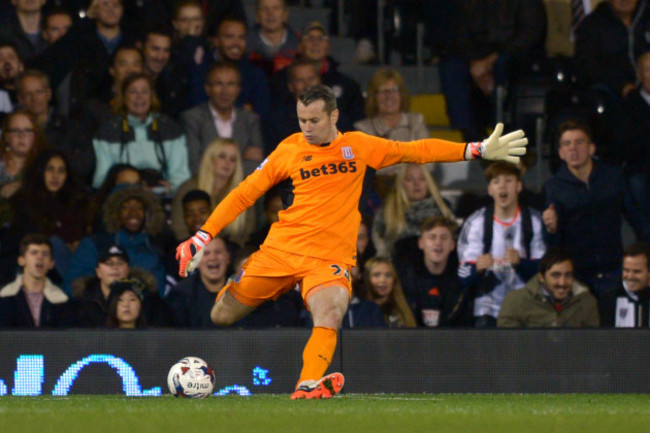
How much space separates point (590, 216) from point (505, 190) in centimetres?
89

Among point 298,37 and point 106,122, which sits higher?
point 298,37

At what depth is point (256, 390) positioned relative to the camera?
923 cm

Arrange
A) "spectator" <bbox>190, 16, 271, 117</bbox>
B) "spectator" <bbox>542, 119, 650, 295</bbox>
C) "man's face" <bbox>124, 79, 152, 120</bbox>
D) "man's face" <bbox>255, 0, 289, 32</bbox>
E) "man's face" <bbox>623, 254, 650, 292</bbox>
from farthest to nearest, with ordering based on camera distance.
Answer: "man's face" <bbox>255, 0, 289, 32</bbox> → "spectator" <bbox>190, 16, 271, 117</bbox> → "man's face" <bbox>124, 79, 152, 120</bbox> → "spectator" <bbox>542, 119, 650, 295</bbox> → "man's face" <bbox>623, 254, 650, 292</bbox>

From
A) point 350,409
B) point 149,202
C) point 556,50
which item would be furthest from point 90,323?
point 556,50

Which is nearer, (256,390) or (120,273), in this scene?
(256,390)

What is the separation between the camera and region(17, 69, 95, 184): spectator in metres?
11.5

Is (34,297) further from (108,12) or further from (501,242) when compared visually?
(501,242)

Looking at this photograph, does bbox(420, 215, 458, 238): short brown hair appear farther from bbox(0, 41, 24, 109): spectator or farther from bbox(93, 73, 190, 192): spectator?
bbox(0, 41, 24, 109): spectator

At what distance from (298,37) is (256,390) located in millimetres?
5061

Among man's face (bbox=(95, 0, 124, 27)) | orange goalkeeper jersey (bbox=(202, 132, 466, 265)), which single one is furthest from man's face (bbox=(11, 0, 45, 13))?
orange goalkeeper jersey (bbox=(202, 132, 466, 265))

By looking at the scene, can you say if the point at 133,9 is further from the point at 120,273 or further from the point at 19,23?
the point at 120,273

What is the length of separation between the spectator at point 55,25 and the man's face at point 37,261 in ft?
9.99

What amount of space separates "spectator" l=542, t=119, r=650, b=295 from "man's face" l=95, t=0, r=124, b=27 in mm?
4400

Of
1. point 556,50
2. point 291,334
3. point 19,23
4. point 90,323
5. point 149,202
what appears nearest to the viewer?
point 291,334
